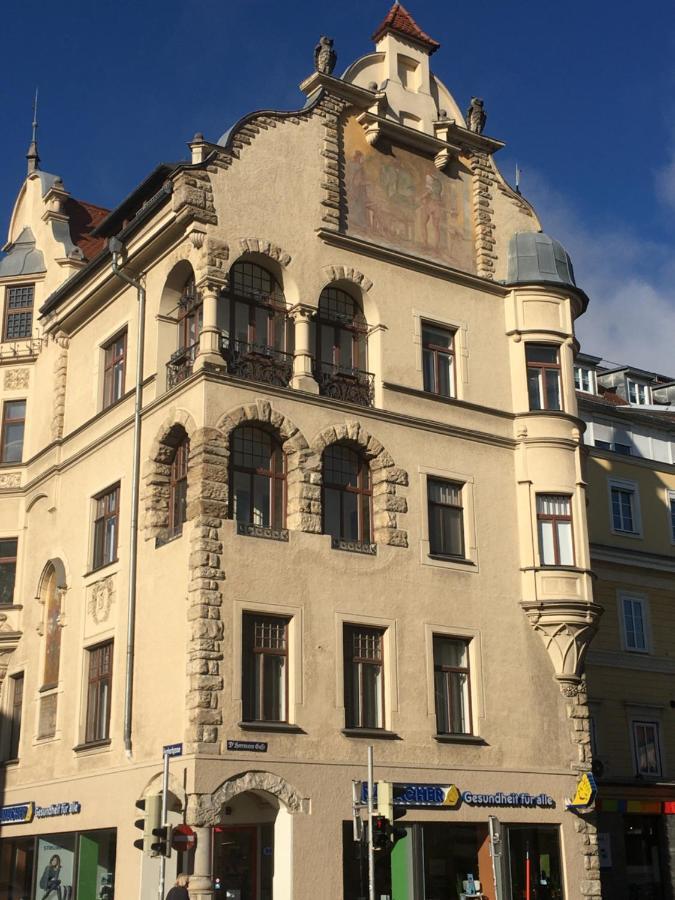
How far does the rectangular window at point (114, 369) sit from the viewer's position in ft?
107

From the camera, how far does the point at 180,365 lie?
98.3 ft

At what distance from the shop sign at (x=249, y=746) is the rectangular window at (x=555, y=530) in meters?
9.52

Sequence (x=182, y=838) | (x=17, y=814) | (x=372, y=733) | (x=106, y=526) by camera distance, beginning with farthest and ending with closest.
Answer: (x=17, y=814) < (x=106, y=526) < (x=372, y=733) < (x=182, y=838)

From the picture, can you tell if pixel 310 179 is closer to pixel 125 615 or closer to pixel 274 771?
pixel 125 615

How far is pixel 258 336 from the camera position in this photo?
30.2 meters

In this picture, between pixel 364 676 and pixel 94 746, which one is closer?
pixel 364 676

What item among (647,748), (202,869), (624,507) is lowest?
(202,869)

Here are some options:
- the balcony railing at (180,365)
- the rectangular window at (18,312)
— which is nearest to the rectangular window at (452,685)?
the balcony railing at (180,365)

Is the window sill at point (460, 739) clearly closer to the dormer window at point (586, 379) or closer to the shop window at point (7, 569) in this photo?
the shop window at point (7, 569)

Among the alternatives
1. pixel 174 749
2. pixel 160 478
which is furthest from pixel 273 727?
pixel 160 478

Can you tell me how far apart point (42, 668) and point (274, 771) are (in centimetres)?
961

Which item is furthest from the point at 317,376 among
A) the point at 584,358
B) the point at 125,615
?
the point at 584,358

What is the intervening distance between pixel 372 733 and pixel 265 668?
9.43 feet

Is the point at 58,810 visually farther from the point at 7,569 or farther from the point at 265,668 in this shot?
the point at 7,569
